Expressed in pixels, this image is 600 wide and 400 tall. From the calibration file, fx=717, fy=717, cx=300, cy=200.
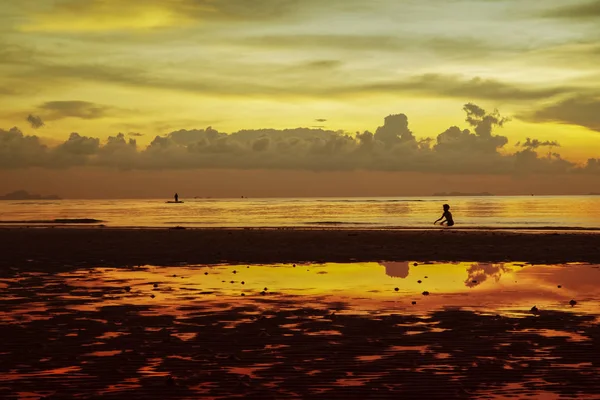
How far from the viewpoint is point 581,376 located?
11.9 meters

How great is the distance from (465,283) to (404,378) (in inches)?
573

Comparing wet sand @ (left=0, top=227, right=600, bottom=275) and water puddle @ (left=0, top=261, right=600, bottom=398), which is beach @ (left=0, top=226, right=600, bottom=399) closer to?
water puddle @ (left=0, top=261, right=600, bottom=398)

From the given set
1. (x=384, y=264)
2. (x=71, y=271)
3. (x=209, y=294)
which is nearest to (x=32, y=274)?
(x=71, y=271)

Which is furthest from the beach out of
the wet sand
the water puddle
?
the wet sand

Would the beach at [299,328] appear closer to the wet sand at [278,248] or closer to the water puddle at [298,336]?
the water puddle at [298,336]

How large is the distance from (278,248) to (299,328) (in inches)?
1071

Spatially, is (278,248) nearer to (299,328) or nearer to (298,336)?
(299,328)

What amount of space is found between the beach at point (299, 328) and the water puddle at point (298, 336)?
1.8 inches

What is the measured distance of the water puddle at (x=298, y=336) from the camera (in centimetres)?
1165

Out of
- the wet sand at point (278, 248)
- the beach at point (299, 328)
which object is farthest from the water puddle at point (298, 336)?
the wet sand at point (278, 248)

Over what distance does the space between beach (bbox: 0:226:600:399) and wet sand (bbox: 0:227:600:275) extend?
0.68 metres

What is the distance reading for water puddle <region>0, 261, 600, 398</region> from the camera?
11.6m

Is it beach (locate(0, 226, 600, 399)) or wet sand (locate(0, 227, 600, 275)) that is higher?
beach (locate(0, 226, 600, 399))

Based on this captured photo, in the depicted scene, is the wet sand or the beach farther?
the wet sand
